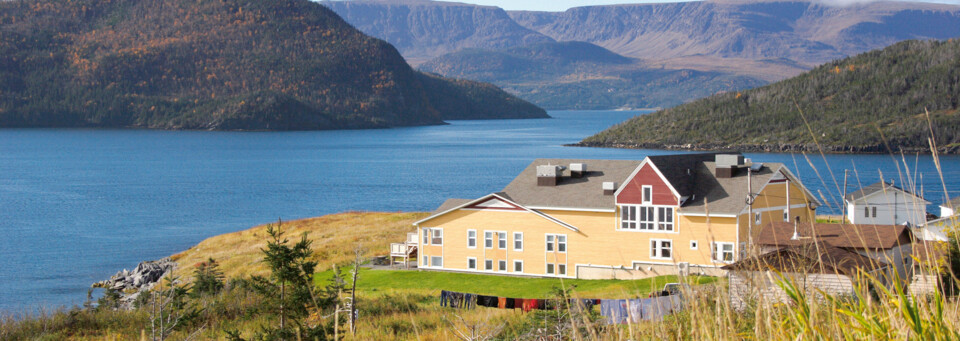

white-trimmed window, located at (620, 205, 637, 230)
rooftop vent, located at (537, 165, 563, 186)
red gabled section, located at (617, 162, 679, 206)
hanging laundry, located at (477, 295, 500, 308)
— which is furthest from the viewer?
rooftop vent, located at (537, 165, 563, 186)

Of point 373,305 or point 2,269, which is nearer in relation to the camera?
point 373,305

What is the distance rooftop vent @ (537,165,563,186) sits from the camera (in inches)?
1412

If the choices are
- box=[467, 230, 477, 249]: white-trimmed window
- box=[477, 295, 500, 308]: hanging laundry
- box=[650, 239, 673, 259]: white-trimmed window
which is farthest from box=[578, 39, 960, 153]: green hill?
box=[477, 295, 500, 308]: hanging laundry

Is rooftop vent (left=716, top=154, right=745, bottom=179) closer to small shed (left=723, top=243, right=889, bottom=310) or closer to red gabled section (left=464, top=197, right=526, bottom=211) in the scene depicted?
red gabled section (left=464, top=197, right=526, bottom=211)

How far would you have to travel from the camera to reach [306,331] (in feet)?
41.3

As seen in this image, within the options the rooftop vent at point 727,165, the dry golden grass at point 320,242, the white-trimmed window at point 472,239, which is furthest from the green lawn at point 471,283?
the rooftop vent at point 727,165

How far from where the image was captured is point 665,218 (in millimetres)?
32500

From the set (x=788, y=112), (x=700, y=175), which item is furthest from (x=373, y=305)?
(x=788, y=112)

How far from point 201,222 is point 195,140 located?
138 metres

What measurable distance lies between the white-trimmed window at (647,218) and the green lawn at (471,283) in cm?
299

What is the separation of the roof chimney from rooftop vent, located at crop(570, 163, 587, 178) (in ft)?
17.9

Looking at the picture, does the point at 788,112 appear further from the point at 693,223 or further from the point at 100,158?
the point at 693,223

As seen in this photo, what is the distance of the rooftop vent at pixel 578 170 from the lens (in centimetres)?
3591

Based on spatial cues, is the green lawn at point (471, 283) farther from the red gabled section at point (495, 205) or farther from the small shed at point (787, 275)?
the small shed at point (787, 275)
